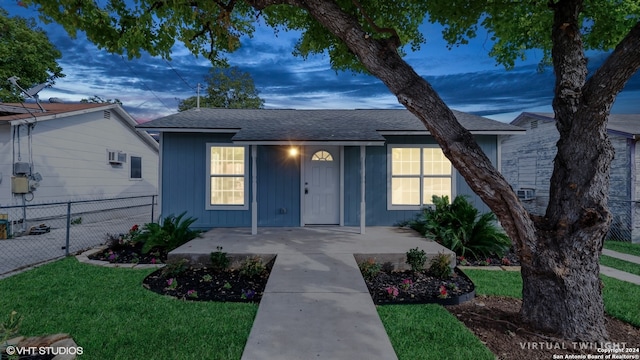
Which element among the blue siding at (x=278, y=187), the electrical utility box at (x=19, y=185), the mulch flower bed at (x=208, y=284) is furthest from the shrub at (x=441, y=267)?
the electrical utility box at (x=19, y=185)

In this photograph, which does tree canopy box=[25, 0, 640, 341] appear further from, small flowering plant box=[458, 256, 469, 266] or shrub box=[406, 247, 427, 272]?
small flowering plant box=[458, 256, 469, 266]

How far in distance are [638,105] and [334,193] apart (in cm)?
1449

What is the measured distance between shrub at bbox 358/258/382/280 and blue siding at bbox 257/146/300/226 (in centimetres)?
327

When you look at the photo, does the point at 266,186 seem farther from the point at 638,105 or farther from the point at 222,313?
the point at 638,105

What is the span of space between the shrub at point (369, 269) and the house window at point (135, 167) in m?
12.5

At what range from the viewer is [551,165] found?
11195mm

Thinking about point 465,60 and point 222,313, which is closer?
point 222,313

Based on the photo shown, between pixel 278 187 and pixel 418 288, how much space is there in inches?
176

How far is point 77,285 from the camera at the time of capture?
4320 mm

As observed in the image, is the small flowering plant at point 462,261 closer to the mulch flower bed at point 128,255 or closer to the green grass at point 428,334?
the green grass at point 428,334

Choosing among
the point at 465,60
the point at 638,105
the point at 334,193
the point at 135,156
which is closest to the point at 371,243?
the point at 334,193

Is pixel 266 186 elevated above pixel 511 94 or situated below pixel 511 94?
below

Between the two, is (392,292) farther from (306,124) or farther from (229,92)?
(229,92)

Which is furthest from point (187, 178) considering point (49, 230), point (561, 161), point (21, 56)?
point (21, 56)
